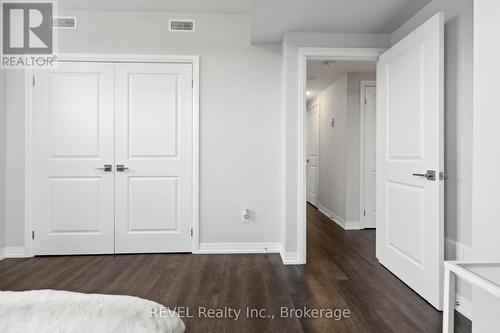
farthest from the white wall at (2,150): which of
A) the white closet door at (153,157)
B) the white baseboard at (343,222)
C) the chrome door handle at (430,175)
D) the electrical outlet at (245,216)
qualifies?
the white baseboard at (343,222)

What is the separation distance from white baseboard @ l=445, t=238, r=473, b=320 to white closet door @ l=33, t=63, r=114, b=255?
3095 mm

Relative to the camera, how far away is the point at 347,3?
2191mm

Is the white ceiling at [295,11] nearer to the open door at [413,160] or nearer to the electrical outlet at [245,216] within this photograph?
the open door at [413,160]

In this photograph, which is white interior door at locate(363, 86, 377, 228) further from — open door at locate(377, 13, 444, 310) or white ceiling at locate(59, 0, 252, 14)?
white ceiling at locate(59, 0, 252, 14)

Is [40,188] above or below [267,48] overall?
below

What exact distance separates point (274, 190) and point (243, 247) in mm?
719

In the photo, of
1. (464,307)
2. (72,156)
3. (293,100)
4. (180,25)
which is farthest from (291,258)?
(180,25)

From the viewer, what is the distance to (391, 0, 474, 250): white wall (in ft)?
5.83

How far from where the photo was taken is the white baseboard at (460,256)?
175 cm

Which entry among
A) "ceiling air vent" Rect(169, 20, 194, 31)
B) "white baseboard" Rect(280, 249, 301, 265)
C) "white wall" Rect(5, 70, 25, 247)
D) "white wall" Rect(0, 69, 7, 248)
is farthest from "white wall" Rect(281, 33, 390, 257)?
"white wall" Rect(0, 69, 7, 248)

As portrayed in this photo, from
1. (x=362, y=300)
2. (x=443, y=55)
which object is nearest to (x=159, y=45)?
(x=443, y=55)

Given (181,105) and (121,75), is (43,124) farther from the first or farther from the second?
(181,105)

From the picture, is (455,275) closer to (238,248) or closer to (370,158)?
(238,248)

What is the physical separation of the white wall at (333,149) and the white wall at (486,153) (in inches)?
112
